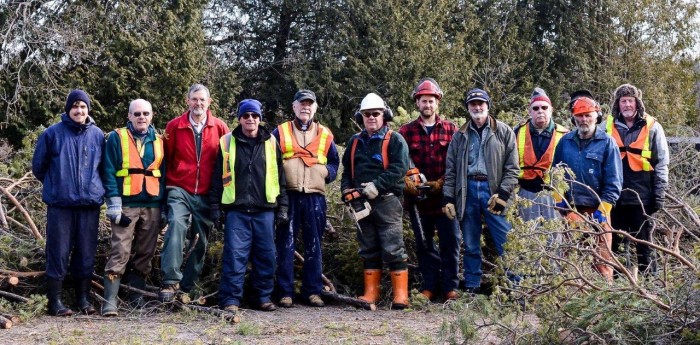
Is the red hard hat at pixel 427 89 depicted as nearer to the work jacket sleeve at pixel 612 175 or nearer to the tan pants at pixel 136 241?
the work jacket sleeve at pixel 612 175

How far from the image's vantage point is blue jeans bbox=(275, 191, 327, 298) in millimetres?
8070

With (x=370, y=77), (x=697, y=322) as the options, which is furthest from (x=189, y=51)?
(x=697, y=322)

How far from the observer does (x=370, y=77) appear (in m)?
23.9

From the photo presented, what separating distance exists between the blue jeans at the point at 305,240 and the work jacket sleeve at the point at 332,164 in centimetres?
18

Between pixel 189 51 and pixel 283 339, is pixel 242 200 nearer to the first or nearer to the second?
pixel 283 339

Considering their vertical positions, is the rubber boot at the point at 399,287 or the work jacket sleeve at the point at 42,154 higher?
the work jacket sleeve at the point at 42,154

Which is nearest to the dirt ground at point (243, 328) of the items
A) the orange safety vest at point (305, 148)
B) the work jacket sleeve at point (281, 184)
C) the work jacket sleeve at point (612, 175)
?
the work jacket sleeve at point (281, 184)

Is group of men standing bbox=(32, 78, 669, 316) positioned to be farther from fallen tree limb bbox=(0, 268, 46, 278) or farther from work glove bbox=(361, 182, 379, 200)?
fallen tree limb bbox=(0, 268, 46, 278)

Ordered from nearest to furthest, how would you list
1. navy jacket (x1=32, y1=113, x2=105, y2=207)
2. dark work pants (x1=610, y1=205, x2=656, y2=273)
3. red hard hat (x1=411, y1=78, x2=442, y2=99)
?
1. navy jacket (x1=32, y1=113, x2=105, y2=207)
2. dark work pants (x1=610, y1=205, x2=656, y2=273)
3. red hard hat (x1=411, y1=78, x2=442, y2=99)

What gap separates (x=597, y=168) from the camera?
7.55 meters

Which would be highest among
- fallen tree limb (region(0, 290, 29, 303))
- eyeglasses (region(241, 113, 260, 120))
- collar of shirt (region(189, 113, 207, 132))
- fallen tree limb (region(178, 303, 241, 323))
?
eyeglasses (region(241, 113, 260, 120))

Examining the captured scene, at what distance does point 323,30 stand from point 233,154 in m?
18.0

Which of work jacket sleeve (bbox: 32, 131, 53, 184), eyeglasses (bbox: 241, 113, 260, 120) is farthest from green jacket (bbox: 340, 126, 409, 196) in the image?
work jacket sleeve (bbox: 32, 131, 53, 184)

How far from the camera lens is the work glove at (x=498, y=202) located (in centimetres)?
768
